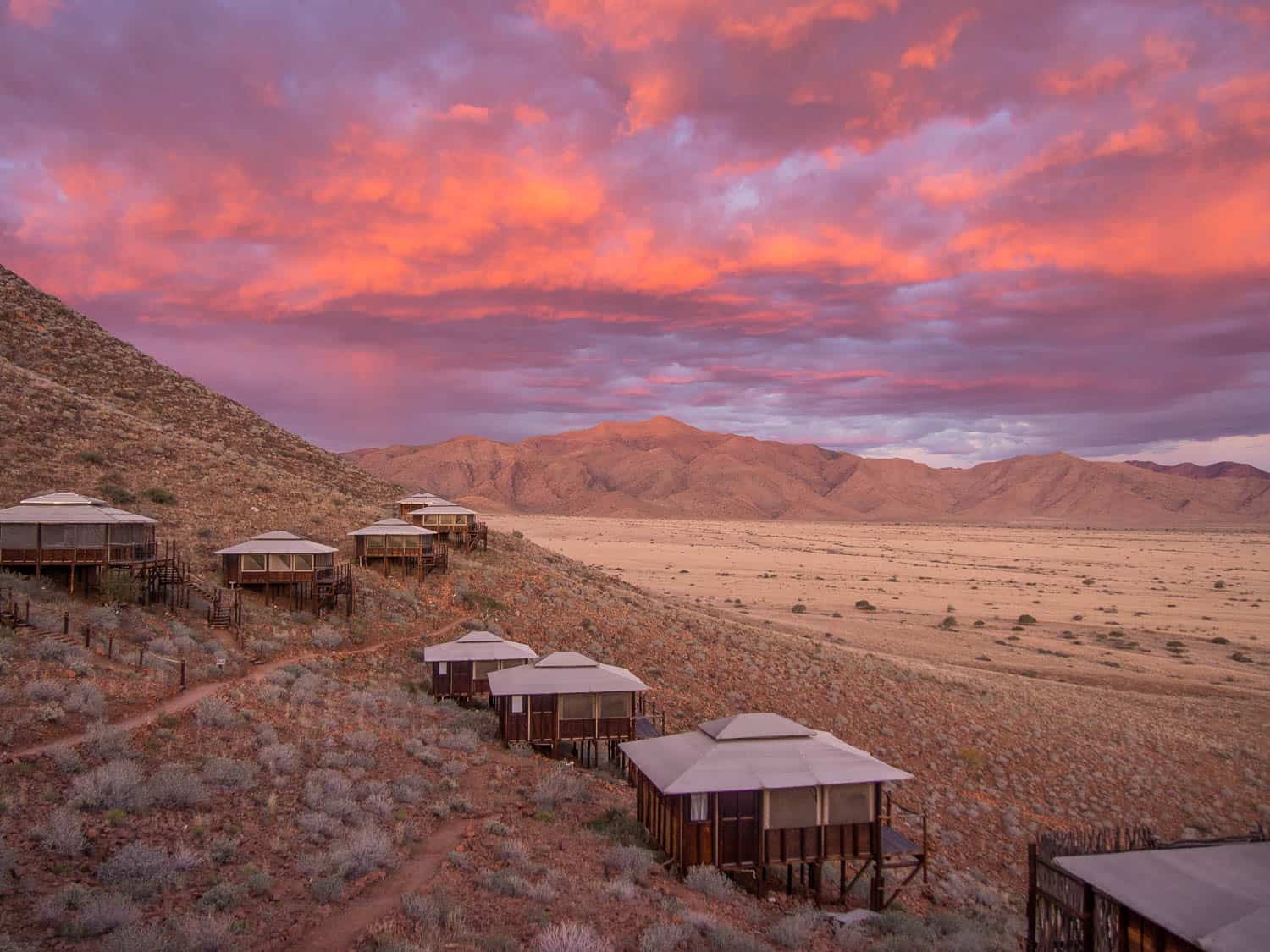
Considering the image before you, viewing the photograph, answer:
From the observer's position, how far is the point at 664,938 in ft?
38.0

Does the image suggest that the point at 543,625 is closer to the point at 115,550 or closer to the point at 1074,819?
the point at 115,550

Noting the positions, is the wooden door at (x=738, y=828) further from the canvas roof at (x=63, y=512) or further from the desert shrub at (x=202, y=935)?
the canvas roof at (x=63, y=512)

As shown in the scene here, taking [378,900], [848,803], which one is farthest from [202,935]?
[848,803]

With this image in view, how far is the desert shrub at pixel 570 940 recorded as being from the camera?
10422mm

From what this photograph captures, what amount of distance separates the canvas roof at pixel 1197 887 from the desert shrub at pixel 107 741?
50.7 ft

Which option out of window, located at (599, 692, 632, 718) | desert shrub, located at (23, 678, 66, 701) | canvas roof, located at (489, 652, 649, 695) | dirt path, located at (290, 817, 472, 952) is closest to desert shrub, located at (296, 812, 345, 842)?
dirt path, located at (290, 817, 472, 952)

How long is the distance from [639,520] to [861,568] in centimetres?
8971

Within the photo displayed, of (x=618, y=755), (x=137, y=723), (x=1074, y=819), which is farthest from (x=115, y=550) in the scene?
(x=1074, y=819)

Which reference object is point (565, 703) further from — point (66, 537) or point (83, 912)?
point (66, 537)

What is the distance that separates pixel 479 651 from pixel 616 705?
5528 millimetres

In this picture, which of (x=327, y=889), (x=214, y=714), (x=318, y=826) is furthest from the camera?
(x=214, y=714)

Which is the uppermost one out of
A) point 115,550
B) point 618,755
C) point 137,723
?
point 115,550

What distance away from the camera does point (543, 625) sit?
36.9 metres

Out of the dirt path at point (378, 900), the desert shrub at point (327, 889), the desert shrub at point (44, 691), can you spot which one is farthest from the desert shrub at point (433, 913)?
the desert shrub at point (44, 691)
